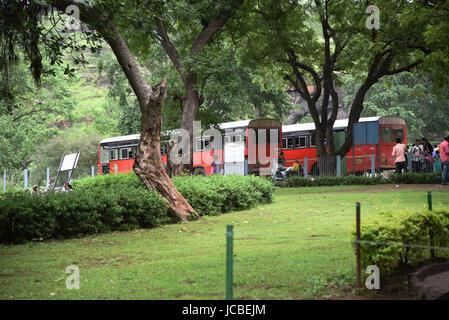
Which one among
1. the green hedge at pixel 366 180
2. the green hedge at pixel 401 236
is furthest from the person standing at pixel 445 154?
the green hedge at pixel 401 236

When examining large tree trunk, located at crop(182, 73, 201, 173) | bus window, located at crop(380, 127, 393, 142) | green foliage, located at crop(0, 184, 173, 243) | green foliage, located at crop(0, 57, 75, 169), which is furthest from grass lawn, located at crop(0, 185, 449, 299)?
green foliage, located at crop(0, 57, 75, 169)

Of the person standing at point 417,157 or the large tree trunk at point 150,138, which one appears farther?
the person standing at point 417,157

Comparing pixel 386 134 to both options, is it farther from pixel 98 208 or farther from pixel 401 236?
pixel 401 236

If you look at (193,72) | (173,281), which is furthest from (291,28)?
(173,281)

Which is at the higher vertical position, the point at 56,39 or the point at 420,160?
the point at 56,39

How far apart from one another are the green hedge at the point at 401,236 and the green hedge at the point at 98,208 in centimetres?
652

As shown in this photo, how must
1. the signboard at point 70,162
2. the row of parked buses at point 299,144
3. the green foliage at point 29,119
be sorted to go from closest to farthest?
the signboard at point 70,162 → the row of parked buses at point 299,144 → the green foliage at point 29,119

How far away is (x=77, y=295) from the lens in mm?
6023

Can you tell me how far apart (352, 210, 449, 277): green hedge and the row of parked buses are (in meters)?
18.5

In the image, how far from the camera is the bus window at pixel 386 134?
2981 cm

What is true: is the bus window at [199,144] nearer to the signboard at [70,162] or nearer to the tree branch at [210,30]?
the signboard at [70,162]

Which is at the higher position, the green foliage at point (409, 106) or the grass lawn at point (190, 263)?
the green foliage at point (409, 106)
